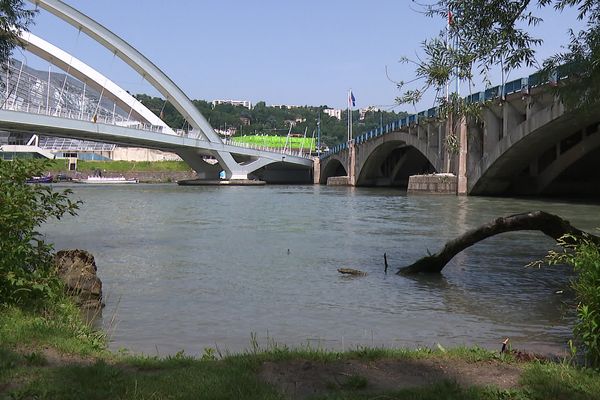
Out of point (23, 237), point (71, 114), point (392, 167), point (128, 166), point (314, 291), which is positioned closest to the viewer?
point (23, 237)

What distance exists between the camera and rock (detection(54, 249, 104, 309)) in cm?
865

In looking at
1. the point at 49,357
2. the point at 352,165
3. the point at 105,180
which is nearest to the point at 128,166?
the point at 105,180

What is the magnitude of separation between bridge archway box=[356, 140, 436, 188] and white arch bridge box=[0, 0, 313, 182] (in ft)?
71.9

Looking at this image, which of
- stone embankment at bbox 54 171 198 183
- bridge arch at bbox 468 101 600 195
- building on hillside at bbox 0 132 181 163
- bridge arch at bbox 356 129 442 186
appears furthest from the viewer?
building on hillside at bbox 0 132 181 163

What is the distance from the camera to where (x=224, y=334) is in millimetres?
7891

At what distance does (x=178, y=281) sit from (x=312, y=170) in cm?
10152

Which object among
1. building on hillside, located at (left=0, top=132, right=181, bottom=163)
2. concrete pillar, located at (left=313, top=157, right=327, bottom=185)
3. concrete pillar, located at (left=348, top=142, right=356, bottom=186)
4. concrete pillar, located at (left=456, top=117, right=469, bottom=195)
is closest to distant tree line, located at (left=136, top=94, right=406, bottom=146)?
building on hillside, located at (left=0, top=132, right=181, bottom=163)

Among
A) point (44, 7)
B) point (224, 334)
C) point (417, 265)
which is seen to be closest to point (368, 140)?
point (44, 7)

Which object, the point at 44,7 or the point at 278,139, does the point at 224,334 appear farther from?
the point at 278,139

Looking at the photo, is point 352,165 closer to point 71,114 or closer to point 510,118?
point 71,114

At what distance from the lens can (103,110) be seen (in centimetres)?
8075

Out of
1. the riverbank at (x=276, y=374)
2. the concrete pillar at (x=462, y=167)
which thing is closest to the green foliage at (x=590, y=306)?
the riverbank at (x=276, y=374)

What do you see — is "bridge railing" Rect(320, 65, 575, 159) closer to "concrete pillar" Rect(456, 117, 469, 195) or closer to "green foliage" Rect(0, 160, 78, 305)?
"concrete pillar" Rect(456, 117, 469, 195)

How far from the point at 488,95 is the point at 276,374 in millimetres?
35788
